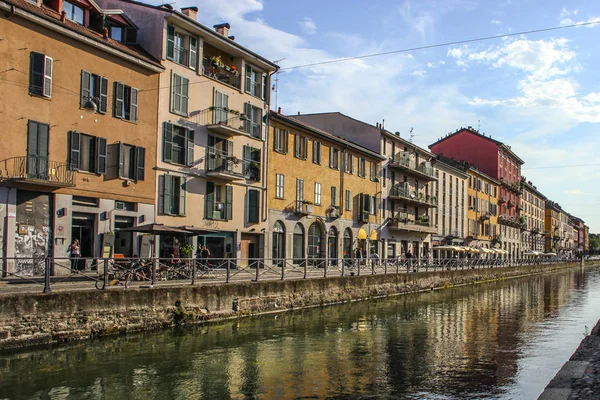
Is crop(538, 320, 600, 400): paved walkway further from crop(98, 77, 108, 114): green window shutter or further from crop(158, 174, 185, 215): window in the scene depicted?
crop(98, 77, 108, 114): green window shutter

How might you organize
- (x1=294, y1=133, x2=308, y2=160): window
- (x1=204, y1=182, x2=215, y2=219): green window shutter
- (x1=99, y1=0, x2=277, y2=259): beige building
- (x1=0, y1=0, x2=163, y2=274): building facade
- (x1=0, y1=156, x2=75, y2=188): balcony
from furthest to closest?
1. (x1=294, y1=133, x2=308, y2=160): window
2. (x1=204, y1=182, x2=215, y2=219): green window shutter
3. (x1=99, y1=0, x2=277, y2=259): beige building
4. (x1=0, y1=0, x2=163, y2=274): building facade
5. (x1=0, y1=156, x2=75, y2=188): balcony

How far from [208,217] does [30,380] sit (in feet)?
65.0

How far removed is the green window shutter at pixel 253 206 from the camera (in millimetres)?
35438

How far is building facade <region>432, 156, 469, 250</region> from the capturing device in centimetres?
6412

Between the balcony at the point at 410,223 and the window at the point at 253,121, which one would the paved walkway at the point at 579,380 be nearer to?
the window at the point at 253,121

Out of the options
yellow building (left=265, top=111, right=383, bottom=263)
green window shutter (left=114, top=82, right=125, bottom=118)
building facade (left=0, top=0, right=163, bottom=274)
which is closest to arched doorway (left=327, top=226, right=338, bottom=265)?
yellow building (left=265, top=111, right=383, bottom=263)

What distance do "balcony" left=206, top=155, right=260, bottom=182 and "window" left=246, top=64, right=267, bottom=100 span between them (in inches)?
168

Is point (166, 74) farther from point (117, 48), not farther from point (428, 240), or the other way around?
point (428, 240)

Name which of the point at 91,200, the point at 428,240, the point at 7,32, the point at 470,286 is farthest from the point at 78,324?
the point at 428,240

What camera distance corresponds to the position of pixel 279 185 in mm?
37812

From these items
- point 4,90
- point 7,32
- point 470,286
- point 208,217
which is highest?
point 7,32

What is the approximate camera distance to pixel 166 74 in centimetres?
2962

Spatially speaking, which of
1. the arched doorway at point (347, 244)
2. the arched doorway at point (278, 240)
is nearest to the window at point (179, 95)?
the arched doorway at point (278, 240)

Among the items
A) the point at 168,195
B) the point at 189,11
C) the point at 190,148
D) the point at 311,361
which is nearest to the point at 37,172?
the point at 168,195
